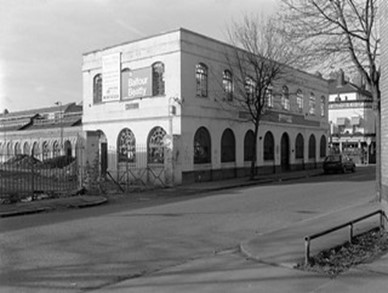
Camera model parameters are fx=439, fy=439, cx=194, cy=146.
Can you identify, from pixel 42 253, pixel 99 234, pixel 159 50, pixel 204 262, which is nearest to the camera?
pixel 204 262

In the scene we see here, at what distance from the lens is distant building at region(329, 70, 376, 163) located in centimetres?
5957

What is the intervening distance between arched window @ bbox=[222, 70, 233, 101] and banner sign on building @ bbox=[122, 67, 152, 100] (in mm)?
5192

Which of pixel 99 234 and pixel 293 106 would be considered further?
pixel 293 106

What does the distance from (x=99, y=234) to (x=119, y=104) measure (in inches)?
781

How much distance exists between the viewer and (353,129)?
6312cm

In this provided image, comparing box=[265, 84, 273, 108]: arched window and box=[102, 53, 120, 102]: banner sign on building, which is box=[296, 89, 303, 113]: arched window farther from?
box=[102, 53, 120, 102]: banner sign on building

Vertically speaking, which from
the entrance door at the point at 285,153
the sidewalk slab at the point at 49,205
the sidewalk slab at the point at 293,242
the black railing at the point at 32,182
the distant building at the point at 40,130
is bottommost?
the sidewalk slab at the point at 49,205

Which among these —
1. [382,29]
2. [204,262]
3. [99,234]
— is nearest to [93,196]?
[99,234]

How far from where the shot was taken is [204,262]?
7.48 metres

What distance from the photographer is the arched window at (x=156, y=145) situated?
2653cm

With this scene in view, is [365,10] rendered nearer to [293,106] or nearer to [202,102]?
[202,102]

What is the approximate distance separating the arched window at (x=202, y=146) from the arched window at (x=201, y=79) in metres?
2.24

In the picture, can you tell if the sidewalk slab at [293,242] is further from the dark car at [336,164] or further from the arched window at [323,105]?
the arched window at [323,105]

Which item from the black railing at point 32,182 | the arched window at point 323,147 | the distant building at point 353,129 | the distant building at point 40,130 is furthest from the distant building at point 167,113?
the distant building at point 353,129
